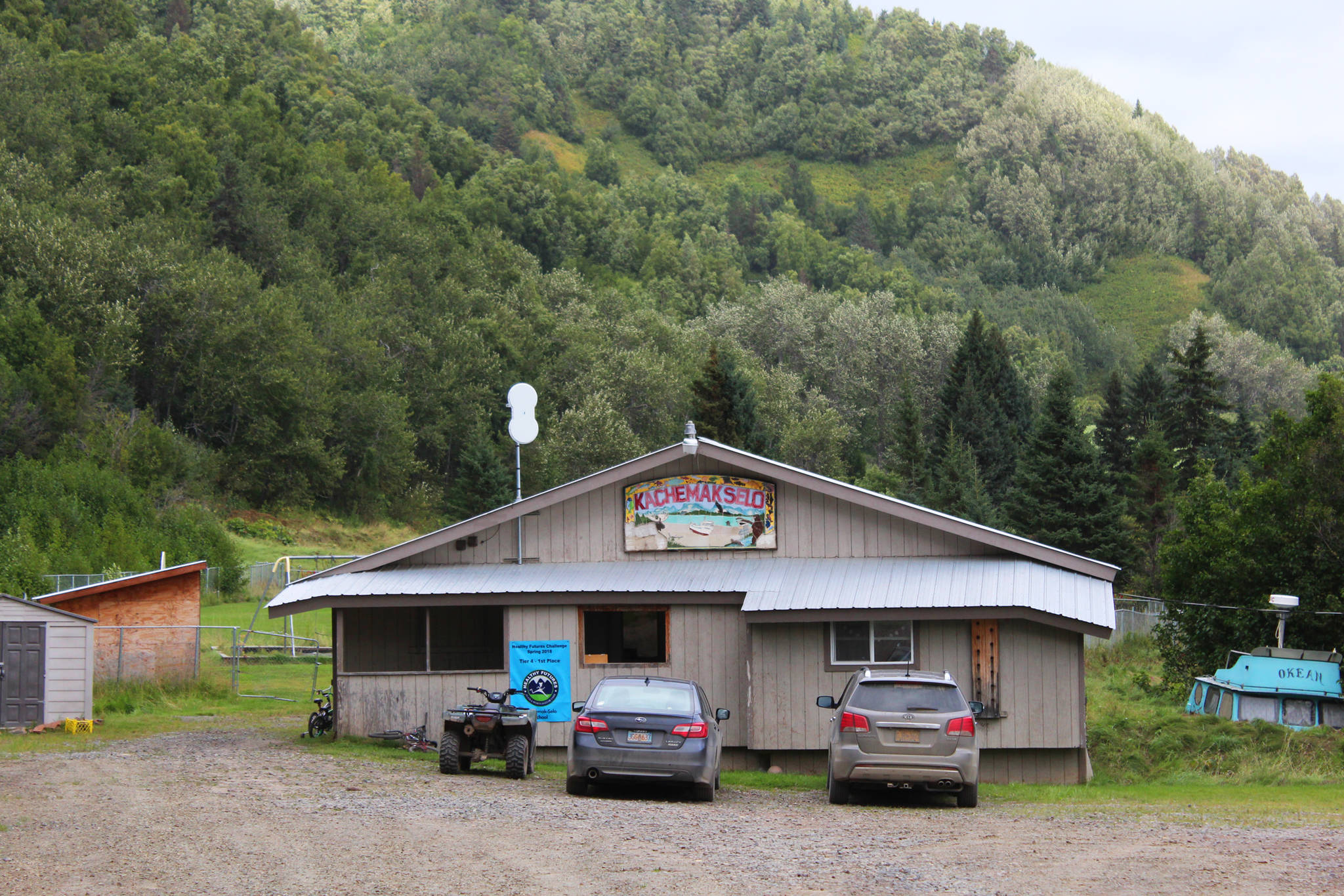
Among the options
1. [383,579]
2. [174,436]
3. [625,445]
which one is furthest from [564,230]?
[383,579]

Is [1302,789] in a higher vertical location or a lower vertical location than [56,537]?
lower

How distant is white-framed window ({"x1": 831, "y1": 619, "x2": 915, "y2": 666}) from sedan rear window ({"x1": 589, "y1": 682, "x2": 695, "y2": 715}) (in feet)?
14.5

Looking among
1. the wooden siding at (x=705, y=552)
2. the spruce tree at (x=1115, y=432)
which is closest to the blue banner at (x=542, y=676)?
the wooden siding at (x=705, y=552)

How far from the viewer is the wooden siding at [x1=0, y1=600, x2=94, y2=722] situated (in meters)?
19.8

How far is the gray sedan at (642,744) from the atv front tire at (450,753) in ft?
8.30

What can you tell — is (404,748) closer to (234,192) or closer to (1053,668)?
(1053,668)

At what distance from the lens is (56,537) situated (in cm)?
4453

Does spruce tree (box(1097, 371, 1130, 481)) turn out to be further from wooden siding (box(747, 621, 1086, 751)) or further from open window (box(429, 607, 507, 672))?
wooden siding (box(747, 621, 1086, 751))

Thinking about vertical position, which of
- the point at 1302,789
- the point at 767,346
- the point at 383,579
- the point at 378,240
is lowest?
the point at 1302,789

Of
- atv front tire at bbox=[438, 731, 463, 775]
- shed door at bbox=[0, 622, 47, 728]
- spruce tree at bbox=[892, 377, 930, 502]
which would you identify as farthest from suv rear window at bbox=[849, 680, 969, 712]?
spruce tree at bbox=[892, 377, 930, 502]

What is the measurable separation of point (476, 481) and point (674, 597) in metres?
45.1

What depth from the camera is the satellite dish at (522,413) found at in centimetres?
2438

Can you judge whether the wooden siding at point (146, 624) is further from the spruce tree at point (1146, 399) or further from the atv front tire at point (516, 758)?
the spruce tree at point (1146, 399)

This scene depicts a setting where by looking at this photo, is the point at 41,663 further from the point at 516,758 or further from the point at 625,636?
the point at 625,636
